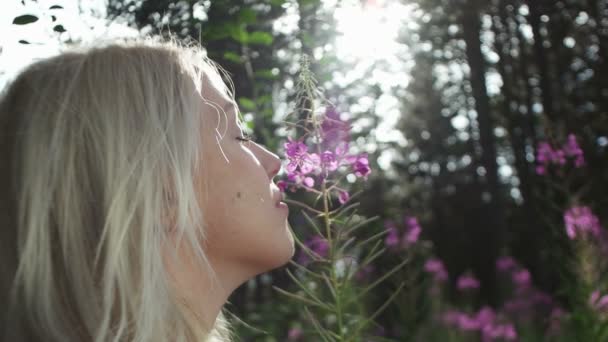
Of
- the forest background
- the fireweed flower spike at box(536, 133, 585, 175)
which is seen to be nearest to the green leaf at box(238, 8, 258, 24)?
the forest background

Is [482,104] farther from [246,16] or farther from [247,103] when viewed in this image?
[246,16]

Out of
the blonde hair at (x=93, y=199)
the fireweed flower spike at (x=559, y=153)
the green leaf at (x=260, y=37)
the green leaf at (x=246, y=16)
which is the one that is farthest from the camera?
the fireweed flower spike at (x=559, y=153)

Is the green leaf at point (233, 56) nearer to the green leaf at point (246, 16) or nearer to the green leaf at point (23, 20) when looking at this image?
the green leaf at point (246, 16)

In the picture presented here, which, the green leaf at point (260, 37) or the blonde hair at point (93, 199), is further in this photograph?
the green leaf at point (260, 37)

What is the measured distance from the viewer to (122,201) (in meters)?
1.12

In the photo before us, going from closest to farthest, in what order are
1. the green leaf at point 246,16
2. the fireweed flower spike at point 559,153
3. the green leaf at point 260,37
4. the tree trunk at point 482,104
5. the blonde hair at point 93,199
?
the blonde hair at point 93,199 → the green leaf at point 246,16 → the green leaf at point 260,37 → the fireweed flower spike at point 559,153 → the tree trunk at point 482,104

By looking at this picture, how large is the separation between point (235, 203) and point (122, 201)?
28cm

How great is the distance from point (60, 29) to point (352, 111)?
46.6 inches

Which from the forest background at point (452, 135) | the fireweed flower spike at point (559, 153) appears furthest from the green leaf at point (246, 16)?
the fireweed flower spike at point (559, 153)

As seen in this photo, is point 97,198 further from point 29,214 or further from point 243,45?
point 243,45

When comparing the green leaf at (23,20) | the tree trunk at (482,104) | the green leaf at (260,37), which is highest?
the green leaf at (23,20)

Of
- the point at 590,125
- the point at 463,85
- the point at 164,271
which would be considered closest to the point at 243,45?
the point at 164,271

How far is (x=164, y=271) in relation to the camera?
3.94ft

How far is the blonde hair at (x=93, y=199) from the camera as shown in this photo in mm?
1071
